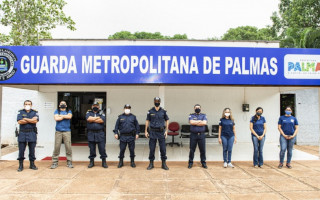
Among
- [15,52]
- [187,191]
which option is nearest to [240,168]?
[187,191]

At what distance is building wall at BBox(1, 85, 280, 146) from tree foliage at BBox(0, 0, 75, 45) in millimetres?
8934

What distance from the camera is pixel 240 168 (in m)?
6.24

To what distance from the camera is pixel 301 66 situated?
6.64 meters

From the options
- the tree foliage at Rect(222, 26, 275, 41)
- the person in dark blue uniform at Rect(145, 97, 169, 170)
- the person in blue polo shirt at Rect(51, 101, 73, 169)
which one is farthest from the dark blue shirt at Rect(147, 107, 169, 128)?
the tree foliage at Rect(222, 26, 275, 41)

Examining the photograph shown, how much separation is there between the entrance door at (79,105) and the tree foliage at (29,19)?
9938 millimetres

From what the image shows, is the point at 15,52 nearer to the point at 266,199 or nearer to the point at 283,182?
the point at 266,199

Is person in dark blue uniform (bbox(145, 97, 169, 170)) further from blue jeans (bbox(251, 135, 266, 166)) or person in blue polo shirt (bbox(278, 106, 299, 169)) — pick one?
person in blue polo shirt (bbox(278, 106, 299, 169))

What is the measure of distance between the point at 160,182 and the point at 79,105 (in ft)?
21.7

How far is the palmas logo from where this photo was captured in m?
6.62

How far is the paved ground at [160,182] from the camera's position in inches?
174

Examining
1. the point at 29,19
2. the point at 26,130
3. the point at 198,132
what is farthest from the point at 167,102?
the point at 29,19

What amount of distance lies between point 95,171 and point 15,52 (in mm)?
4042

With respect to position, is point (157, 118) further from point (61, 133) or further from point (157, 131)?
point (61, 133)

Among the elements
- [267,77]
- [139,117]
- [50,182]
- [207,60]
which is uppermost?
[207,60]
